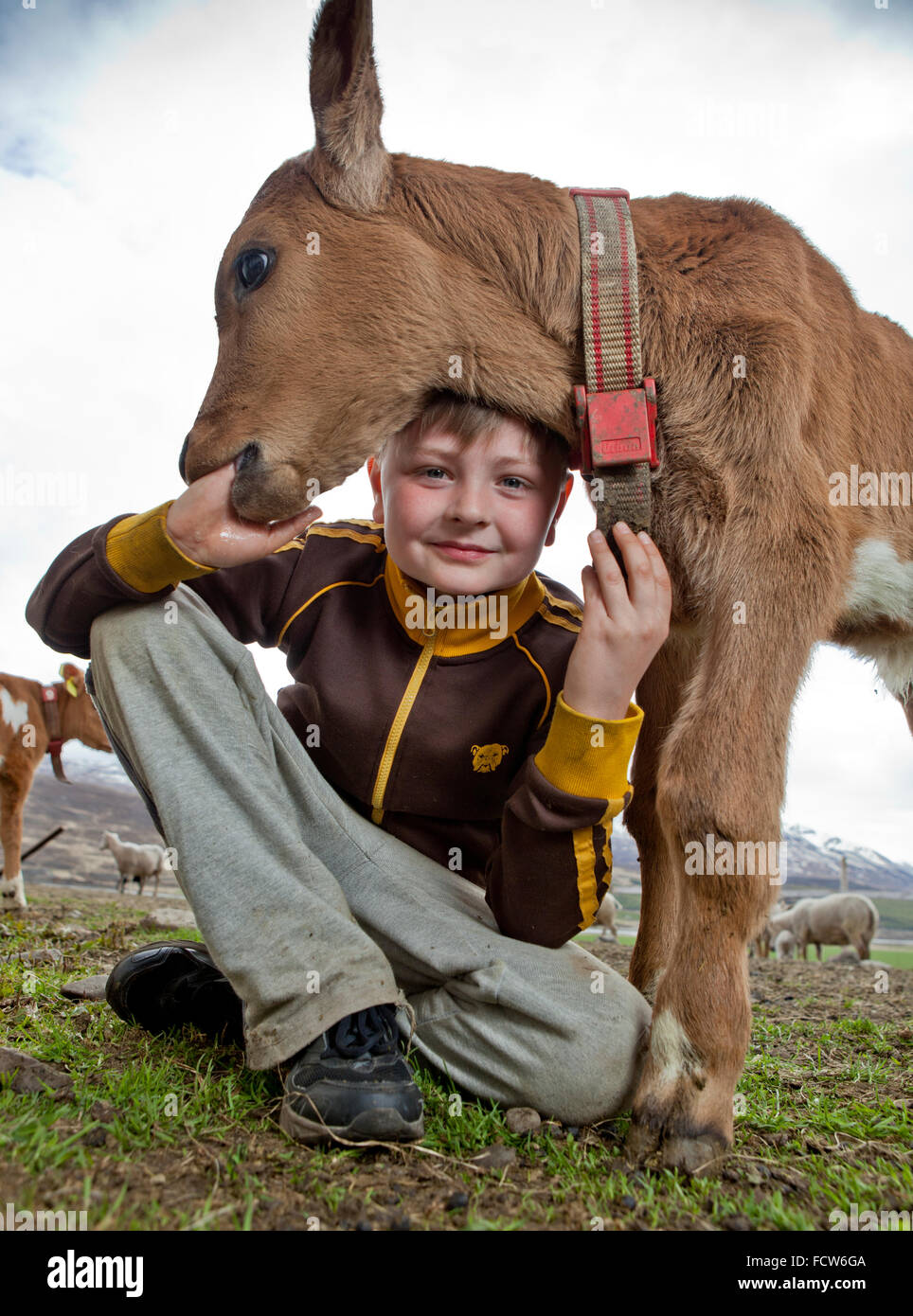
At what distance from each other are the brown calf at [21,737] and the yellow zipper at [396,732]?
5.93 metres

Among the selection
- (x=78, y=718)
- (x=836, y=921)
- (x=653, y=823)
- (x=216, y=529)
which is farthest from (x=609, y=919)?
(x=216, y=529)

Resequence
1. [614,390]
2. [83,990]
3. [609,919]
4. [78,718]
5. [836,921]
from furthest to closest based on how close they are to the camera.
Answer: [836,921] < [609,919] < [78,718] < [83,990] < [614,390]

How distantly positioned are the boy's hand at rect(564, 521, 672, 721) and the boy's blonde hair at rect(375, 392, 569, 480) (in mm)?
342

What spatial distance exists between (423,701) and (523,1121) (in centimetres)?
103

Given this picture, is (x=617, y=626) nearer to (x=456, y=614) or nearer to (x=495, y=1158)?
(x=456, y=614)

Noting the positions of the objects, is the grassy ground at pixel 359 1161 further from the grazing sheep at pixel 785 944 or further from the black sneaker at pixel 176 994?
the grazing sheep at pixel 785 944

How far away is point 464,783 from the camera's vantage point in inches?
97.9

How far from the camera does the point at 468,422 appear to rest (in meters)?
2.32

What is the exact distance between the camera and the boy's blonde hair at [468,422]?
2318 millimetres

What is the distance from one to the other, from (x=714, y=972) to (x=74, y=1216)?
1.26 meters

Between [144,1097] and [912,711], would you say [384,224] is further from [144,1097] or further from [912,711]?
[912,711]

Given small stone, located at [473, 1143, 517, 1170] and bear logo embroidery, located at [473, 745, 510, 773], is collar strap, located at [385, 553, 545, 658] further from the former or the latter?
small stone, located at [473, 1143, 517, 1170]

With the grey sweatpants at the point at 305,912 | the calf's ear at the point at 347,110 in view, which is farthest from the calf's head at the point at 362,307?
the grey sweatpants at the point at 305,912
